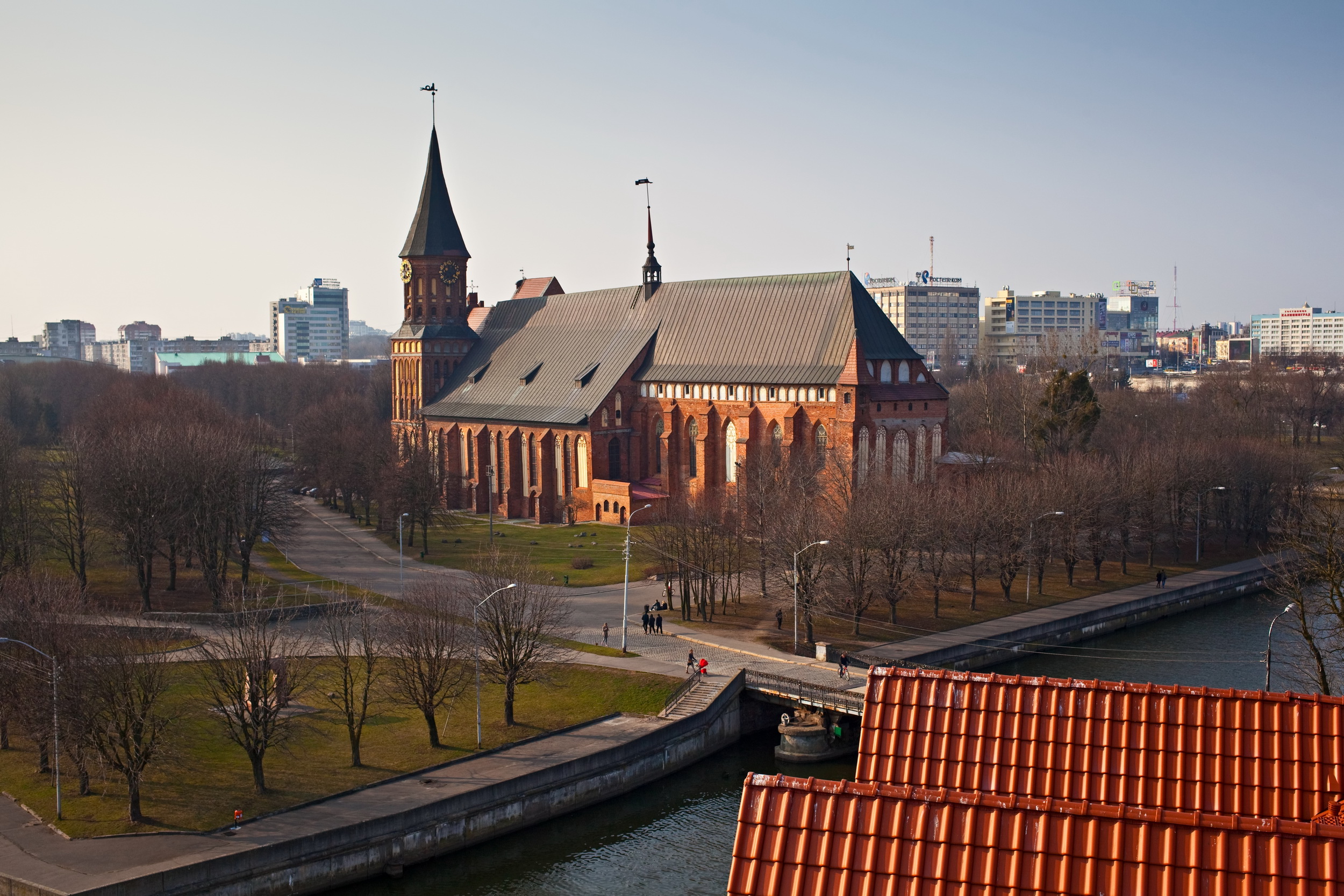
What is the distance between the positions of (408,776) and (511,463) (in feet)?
200

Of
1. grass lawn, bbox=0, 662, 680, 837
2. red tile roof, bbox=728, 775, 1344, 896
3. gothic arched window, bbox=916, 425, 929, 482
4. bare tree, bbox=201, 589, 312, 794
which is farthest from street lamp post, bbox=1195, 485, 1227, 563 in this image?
red tile roof, bbox=728, 775, 1344, 896

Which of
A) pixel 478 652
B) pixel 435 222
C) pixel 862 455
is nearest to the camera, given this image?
pixel 478 652

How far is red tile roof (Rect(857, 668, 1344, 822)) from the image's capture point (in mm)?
21938

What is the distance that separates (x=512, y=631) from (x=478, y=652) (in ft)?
9.06

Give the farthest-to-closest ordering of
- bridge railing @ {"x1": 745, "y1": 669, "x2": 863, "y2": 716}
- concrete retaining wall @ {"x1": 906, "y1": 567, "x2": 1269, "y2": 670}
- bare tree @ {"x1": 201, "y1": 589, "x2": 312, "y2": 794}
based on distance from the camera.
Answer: concrete retaining wall @ {"x1": 906, "y1": 567, "x2": 1269, "y2": 670} → bridge railing @ {"x1": 745, "y1": 669, "x2": 863, "y2": 716} → bare tree @ {"x1": 201, "y1": 589, "x2": 312, "y2": 794}

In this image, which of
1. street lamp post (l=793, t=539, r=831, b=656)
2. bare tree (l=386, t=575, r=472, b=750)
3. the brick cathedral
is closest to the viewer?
bare tree (l=386, t=575, r=472, b=750)

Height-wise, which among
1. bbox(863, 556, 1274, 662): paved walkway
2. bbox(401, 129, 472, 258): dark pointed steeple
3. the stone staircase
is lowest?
the stone staircase

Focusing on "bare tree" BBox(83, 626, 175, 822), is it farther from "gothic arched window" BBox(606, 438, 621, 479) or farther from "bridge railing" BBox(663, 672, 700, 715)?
"gothic arched window" BBox(606, 438, 621, 479)

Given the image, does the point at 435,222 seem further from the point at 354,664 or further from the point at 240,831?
the point at 240,831

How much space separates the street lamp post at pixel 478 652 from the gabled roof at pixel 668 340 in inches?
1545

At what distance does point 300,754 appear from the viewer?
43312 millimetres

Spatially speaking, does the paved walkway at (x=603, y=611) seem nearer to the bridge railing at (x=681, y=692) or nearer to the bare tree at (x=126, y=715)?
the bridge railing at (x=681, y=692)

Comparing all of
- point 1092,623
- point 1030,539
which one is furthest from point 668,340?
point 1092,623

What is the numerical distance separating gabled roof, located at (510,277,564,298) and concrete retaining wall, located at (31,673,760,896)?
84046mm
